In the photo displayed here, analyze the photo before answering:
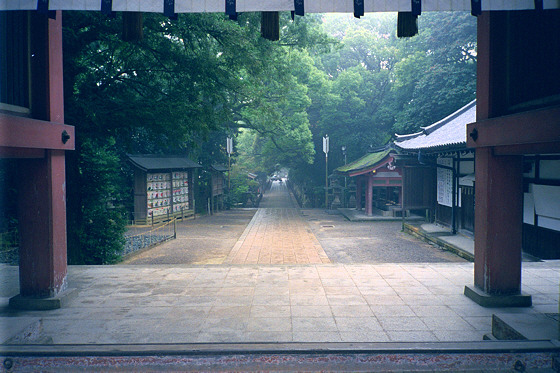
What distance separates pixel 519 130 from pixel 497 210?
1.43m

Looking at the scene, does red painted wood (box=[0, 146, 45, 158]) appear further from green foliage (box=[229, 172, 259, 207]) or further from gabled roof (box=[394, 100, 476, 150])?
green foliage (box=[229, 172, 259, 207])

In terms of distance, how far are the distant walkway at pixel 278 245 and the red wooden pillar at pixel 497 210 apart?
5257mm

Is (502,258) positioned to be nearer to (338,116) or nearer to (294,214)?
(294,214)

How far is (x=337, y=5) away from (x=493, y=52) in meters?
2.99

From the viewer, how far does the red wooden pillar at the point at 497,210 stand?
20.2 feet

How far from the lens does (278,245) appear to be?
13867 millimetres

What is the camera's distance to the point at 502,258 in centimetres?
621

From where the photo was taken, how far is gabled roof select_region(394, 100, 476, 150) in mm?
13414

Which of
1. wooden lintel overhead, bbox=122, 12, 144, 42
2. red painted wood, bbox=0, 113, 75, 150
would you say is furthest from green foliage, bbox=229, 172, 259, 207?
wooden lintel overhead, bbox=122, 12, 144, 42

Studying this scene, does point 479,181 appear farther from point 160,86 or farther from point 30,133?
point 160,86

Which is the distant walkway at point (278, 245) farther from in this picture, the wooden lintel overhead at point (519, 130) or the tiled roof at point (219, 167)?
the tiled roof at point (219, 167)

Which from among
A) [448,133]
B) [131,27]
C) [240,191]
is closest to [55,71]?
[131,27]

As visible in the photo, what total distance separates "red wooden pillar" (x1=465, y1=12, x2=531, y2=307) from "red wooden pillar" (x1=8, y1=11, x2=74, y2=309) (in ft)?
23.0

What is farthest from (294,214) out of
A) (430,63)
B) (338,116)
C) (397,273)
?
(397,273)
